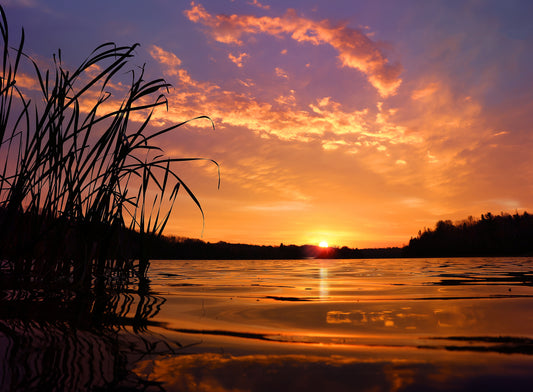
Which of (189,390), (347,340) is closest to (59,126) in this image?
(189,390)

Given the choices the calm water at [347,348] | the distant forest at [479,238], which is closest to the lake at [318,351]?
the calm water at [347,348]

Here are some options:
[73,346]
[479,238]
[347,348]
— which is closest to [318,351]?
[347,348]

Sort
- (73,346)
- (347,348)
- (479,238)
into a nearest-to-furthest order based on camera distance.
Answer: (73,346) → (347,348) → (479,238)

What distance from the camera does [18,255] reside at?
9.70 ft

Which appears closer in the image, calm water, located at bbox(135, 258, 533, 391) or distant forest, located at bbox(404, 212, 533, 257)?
calm water, located at bbox(135, 258, 533, 391)

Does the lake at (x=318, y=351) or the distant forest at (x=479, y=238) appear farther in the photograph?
the distant forest at (x=479, y=238)

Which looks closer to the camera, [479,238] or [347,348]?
[347,348]

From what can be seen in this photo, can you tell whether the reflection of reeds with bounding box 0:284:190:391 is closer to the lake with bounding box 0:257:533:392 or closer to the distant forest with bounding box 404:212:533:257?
the lake with bounding box 0:257:533:392

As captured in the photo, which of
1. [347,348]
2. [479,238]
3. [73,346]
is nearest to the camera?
[73,346]

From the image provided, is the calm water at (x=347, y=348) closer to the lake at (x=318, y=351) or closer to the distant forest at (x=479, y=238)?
the lake at (x=318, y=351)

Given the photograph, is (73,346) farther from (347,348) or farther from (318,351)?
(347,348)

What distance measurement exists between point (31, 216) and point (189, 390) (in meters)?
2.51

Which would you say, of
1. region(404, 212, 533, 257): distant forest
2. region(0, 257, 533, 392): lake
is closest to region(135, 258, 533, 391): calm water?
region(0, 257, 533, 392): lake

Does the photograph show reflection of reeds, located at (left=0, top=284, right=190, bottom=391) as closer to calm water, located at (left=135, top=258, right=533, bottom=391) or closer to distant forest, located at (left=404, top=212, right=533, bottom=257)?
calm water, located at (left=135, top=258, right=533, bottom=391)
